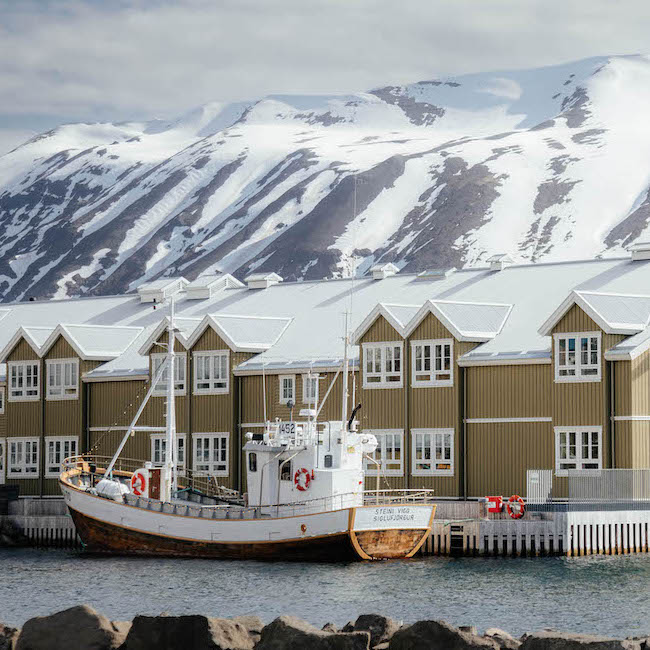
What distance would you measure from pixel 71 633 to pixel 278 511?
25.7 m

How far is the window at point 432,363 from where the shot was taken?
2530 inches

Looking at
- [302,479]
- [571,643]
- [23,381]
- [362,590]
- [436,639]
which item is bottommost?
[362,590]

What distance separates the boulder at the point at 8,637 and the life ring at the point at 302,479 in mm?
25511

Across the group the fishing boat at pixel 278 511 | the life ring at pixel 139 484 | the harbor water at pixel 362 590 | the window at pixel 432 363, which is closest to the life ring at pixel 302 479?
the fishing boat at pixel 278 511

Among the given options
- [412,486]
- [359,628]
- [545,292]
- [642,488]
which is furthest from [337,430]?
[359,628]

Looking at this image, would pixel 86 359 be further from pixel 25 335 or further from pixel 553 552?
pixel 553 552

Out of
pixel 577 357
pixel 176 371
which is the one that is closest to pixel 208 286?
pixel 176 371

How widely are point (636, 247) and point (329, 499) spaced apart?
23321 mm

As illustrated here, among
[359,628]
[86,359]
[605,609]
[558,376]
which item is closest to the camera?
[359,628]

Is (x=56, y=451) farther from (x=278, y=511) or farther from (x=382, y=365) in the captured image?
(x=278, y=511)

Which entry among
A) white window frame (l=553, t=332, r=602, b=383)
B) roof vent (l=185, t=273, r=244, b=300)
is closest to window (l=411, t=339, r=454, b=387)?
white window frame (l=553, t=332, r=602, b=383)

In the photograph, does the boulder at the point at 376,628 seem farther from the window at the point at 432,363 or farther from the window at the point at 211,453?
the window at the point at 211,453

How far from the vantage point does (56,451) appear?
7719 centimetres

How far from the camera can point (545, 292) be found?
69812 mm
